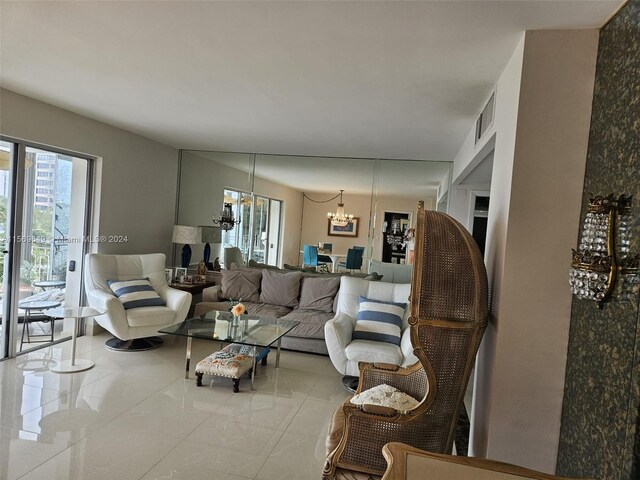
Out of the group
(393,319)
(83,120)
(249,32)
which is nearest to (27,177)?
(83,120)

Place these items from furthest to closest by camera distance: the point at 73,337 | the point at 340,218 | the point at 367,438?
the point at 340,218, the point at 73,337, the point at 367,438

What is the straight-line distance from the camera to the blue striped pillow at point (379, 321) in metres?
3.89

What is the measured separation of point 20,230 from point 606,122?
15.8 feet

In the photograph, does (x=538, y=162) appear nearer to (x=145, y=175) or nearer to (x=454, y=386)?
(x=454, y=386)

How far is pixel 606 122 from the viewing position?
69.6 inches

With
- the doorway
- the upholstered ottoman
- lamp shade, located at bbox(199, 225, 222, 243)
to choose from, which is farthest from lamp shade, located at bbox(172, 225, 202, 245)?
the doorway

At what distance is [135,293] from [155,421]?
6.22 ft

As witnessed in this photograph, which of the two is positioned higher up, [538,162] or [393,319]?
[538,162]

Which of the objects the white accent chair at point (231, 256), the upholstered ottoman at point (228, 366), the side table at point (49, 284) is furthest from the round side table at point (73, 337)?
the white accent chair at point (231, 256)

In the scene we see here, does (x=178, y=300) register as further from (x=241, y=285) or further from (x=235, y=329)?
(x=235, y=329)

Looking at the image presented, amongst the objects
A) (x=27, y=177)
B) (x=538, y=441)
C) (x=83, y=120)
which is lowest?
(x=538, y=441)

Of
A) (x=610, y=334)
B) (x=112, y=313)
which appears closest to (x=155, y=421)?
(x=112, y=313)

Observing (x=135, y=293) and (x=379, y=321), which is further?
(x=135, y=293)

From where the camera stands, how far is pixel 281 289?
5309mm
